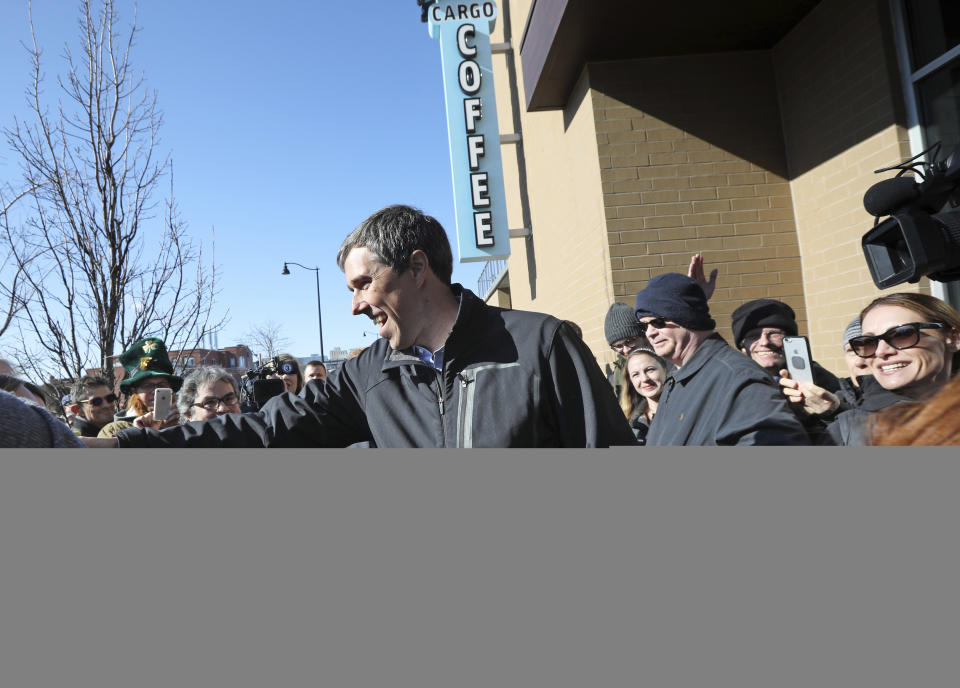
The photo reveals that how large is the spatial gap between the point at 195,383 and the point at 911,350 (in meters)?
3.43

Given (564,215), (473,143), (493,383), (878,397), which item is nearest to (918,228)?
(878,397)

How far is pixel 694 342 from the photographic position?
283cm

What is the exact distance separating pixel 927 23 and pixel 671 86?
2301 mm

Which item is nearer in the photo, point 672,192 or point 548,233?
point 672,192

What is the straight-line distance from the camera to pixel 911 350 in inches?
94.0

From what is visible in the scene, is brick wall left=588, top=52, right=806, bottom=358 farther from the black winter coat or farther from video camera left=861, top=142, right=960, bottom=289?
the black winter coat

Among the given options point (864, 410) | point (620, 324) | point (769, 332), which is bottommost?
point (864, 410)

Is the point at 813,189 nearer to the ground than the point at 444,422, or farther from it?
farther from it

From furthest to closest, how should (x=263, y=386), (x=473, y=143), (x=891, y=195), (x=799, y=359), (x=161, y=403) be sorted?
(x=473, y=143)
(x=263, y=386)
(x=799, y=359)
(x=161, y=403)
(x=891, y=195)

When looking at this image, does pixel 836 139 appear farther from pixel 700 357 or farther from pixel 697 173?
pixel 700 357

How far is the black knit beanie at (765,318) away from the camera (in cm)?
401

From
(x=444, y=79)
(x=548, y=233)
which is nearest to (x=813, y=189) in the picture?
(x=548, y=233)

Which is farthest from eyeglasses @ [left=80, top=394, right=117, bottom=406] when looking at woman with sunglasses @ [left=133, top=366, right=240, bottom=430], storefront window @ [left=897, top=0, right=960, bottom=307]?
storefront window @ [left=897, top=0, right=960, bottom=307]

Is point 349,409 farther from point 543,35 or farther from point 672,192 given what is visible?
point 543,35
